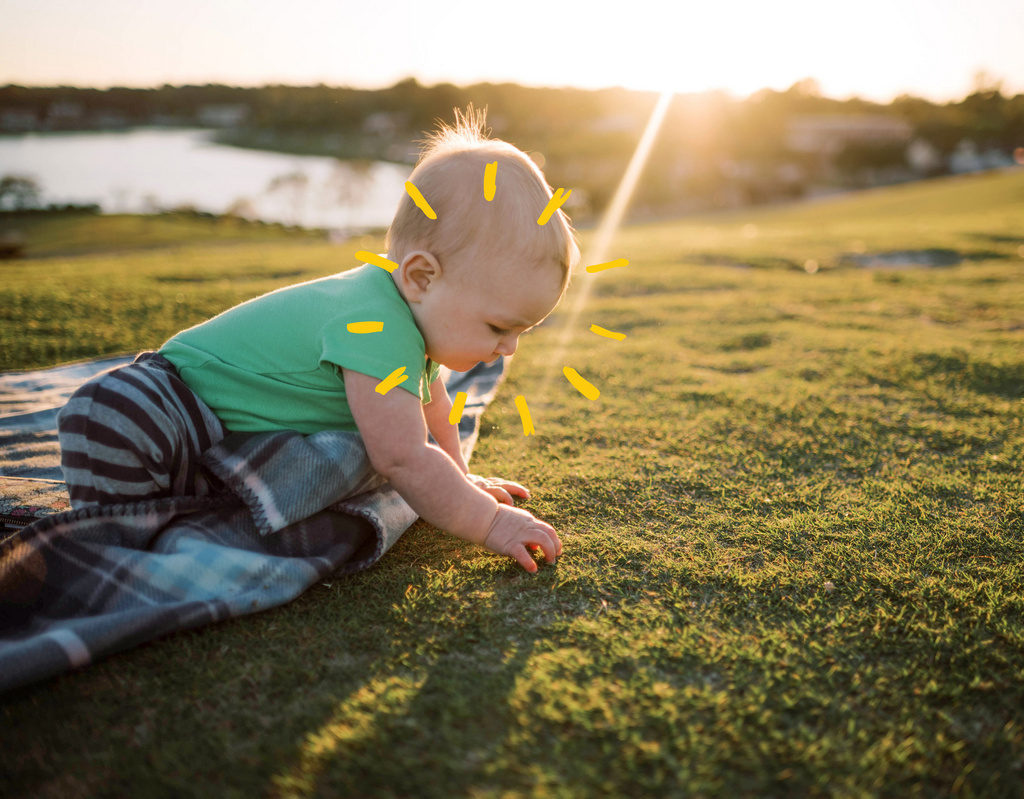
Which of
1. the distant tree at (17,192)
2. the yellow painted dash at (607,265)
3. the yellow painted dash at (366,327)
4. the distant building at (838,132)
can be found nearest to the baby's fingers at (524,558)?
the yellow painted dash at (366,327)

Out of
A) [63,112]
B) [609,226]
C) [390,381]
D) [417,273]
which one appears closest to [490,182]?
[417,273]

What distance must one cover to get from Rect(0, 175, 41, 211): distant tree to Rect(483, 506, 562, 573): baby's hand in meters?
17.1

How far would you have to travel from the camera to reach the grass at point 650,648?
96cm

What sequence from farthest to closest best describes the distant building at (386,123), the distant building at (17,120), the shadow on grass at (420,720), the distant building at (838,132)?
1. the distant building at (838,132)
2. the distant building at (386,123)
3. the distant building at (17,120)
4. the shadow on grass at (420,720)

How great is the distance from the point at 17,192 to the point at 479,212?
17125 millimetres

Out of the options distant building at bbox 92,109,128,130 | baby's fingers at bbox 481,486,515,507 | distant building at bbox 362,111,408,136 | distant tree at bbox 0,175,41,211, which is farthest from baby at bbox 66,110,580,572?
distant tree at bbox 0,175,41,211

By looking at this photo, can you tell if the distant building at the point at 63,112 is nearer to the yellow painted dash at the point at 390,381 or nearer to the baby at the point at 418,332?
the baby at the point at 418,332

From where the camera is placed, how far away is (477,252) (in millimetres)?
1480

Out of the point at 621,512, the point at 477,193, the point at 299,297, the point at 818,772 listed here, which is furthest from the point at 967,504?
the point at 299,297

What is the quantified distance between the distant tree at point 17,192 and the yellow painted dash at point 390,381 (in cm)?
1691

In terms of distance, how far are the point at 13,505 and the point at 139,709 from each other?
1081mm

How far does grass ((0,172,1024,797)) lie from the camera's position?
0.96m

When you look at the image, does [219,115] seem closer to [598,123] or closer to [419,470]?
[419,470]

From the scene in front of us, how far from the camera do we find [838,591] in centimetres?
142
